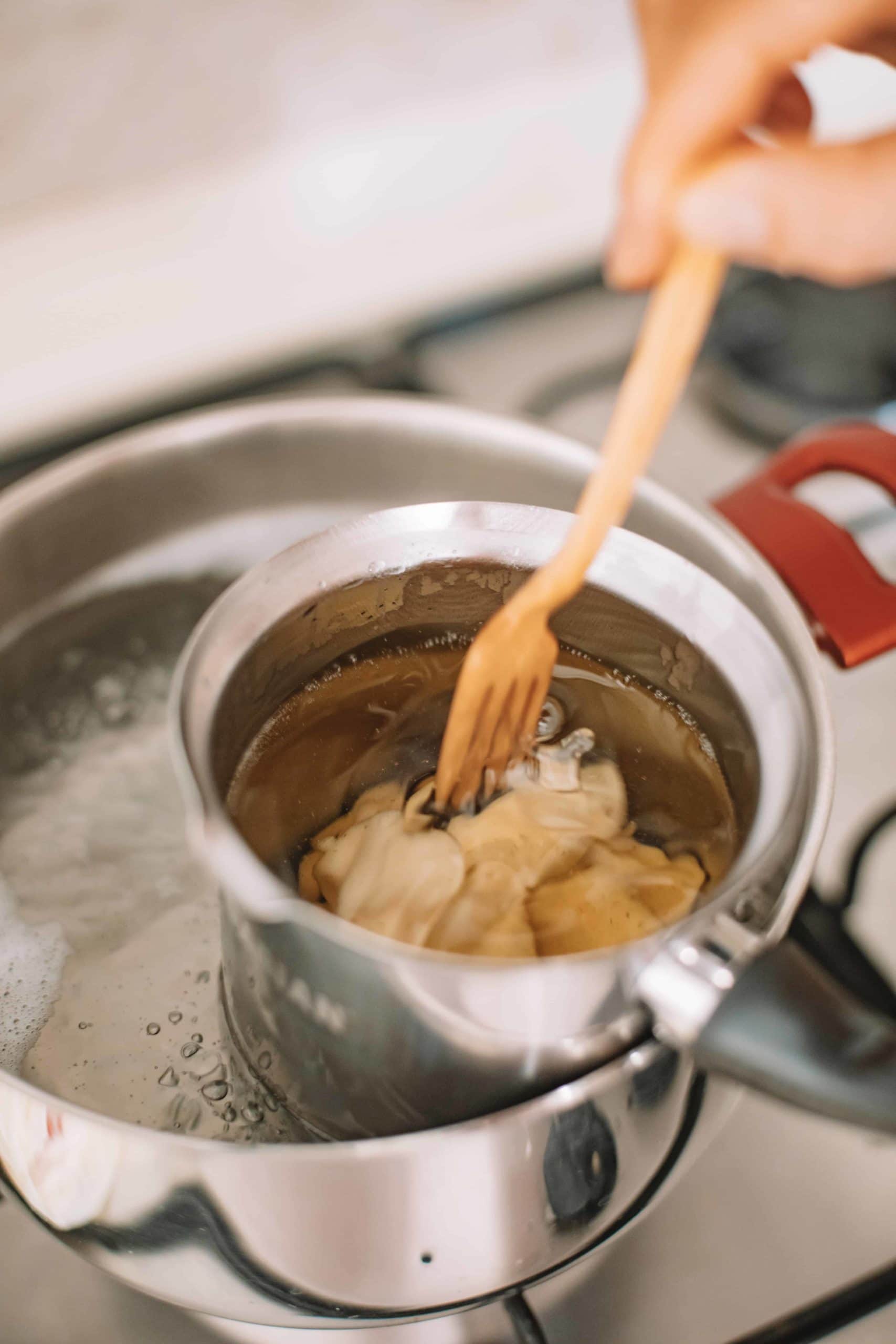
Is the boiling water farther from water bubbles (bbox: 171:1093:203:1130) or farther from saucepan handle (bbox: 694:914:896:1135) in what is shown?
saucepan handle (bbox: 694:914:896:1135)

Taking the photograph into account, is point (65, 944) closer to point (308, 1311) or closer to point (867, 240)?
point (308, 1311)

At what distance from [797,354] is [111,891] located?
0.46 m

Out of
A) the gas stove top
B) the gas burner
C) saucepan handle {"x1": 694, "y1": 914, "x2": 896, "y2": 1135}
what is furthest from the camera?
the gas burner

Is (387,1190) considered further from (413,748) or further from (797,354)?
(797,354)

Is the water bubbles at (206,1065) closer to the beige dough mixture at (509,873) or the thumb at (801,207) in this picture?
the beige dough mixture at (509,873)

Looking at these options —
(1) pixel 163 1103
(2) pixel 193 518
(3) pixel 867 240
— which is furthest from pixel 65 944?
(3) pixel 867 240

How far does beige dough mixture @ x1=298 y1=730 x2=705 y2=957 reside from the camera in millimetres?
305

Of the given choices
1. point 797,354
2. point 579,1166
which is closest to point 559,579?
point 579,1166

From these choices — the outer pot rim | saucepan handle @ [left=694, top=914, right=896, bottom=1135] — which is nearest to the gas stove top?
the outer pot rim

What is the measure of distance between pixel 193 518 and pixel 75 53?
0.23m

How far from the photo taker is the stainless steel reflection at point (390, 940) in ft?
0.82

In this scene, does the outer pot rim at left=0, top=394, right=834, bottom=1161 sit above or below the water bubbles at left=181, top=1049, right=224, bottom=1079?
above

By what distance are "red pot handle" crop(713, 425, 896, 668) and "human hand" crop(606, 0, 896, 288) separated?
0.26ft

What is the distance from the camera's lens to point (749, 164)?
1.04 ft
